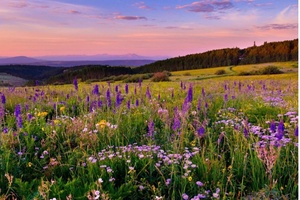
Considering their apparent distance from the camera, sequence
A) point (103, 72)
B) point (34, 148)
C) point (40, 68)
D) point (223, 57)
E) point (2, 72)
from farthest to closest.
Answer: point (40, 68)
point (2, 72)
point (103, 72)
point (223, 57)
point (34, 148)

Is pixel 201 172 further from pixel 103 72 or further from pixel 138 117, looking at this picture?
pixel 103 72

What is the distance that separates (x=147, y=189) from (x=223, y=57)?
212ft

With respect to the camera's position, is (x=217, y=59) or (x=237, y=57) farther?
(x=217, y=59)

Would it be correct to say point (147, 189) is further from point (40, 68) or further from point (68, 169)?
point (40, 68)

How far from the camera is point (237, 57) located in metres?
63.2

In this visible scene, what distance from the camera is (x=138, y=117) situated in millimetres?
6531

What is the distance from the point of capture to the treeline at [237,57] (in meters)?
54.5

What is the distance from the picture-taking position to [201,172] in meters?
3.82

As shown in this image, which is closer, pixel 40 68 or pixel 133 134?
pixel 133 134

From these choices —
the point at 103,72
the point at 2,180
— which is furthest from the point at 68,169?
the point at 103,72

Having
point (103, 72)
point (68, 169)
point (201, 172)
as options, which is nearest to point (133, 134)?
point (68, 169)

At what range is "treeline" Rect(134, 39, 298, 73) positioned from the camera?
54.5 meters

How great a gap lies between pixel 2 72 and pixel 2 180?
152339mm

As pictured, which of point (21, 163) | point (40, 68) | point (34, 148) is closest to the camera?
point (21, 163)
